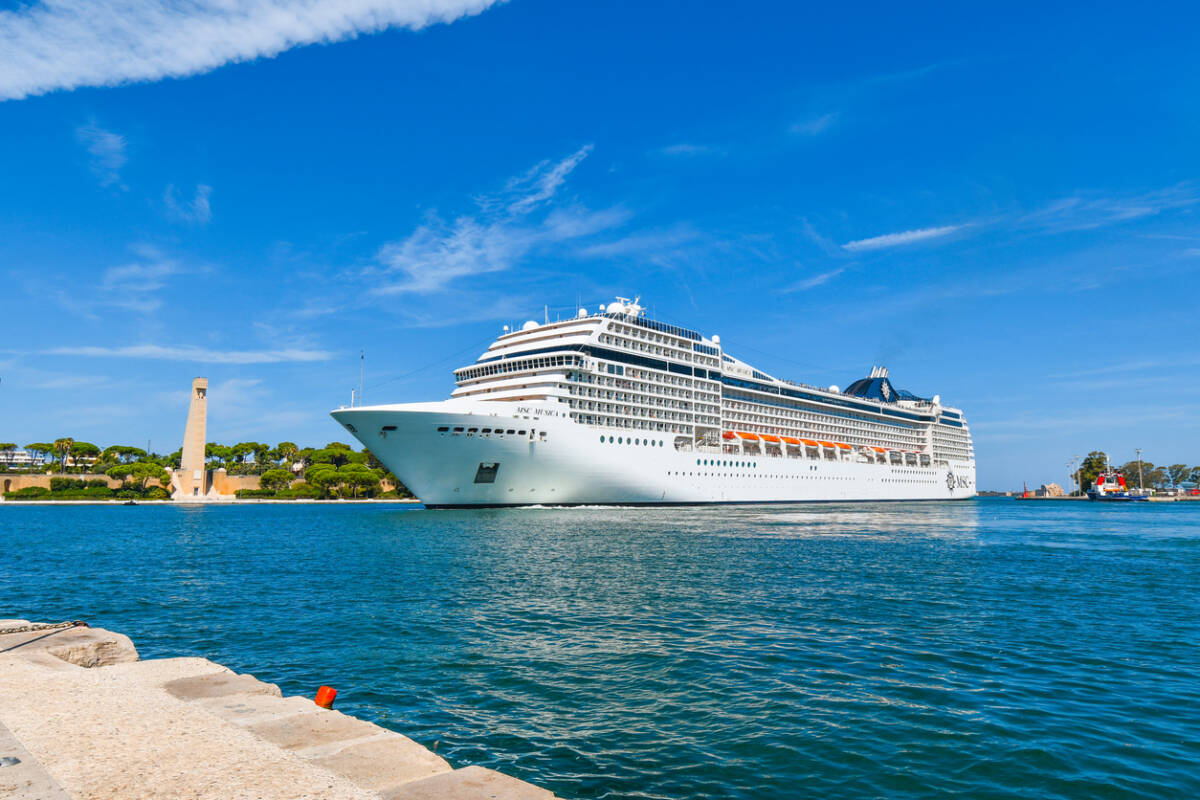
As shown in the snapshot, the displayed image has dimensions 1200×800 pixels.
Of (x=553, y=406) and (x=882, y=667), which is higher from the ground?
(x=553, y=406)

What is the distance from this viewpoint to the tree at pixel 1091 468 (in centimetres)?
18516

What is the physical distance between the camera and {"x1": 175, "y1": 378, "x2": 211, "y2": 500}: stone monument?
115 meters

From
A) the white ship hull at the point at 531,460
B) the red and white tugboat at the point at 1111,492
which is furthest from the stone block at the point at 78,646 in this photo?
the red and white tugboat at the point at 1111,492

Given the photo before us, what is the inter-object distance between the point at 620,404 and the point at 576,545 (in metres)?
32.2

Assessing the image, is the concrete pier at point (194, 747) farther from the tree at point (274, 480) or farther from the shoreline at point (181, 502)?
the tree at point (274, 480)

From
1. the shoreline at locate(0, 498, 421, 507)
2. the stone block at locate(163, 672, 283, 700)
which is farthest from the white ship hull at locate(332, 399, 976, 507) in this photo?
the shoreline at locate(0, 498, 421, 507)

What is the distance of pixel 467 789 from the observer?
231 inches

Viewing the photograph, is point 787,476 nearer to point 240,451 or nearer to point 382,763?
point 382,763

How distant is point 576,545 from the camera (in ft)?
109

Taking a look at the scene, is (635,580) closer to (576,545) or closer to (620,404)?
(576,545)

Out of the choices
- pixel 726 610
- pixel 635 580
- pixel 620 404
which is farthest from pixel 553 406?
pixel 726 610

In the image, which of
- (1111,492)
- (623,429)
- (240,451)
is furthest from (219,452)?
(1111,492)

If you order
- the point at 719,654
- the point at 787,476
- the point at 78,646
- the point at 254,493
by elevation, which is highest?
the point at 787,476

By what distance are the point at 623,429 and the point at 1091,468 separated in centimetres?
18328
